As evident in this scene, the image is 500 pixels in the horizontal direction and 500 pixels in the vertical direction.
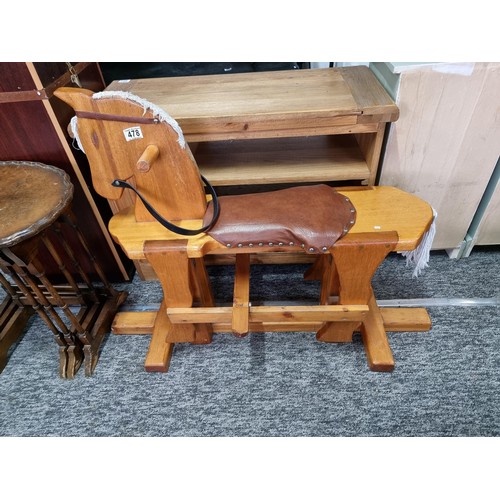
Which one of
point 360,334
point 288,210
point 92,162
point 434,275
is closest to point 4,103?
point 92,162

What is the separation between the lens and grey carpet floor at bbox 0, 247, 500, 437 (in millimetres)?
1329

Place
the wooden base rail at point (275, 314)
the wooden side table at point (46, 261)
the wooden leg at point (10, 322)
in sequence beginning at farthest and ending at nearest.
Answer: the wooden leg at point (10, 322) → the wooden base rail at point (275, 314) → the wooden side table at point (46, 261)

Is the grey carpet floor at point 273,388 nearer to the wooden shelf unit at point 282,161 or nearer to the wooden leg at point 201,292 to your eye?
the wooden leg at point 201,292

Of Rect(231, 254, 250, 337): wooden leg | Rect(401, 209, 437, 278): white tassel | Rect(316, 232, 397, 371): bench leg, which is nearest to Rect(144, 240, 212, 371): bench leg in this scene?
Rect(231, 254, 250, 337): wooden leg

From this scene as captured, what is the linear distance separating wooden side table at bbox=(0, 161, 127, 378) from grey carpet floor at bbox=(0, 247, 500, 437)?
0.27ft

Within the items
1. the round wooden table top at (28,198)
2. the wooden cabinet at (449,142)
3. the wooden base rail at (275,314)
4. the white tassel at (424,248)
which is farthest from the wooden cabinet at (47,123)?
the white tassel at (424,248)

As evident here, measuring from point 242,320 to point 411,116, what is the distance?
1.01 metres

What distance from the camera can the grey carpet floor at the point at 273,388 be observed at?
1.33 meters

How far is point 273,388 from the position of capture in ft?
4.70

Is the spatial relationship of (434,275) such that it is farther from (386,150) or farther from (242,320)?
(242,320)

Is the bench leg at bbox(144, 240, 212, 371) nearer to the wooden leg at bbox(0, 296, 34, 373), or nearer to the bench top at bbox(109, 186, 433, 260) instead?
the bench top at bbox(109, 186, 433, 260)

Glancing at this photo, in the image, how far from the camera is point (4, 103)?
130cm

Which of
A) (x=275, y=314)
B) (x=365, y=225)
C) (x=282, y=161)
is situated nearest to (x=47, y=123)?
(x=282, y=161)

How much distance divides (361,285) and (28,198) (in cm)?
119
